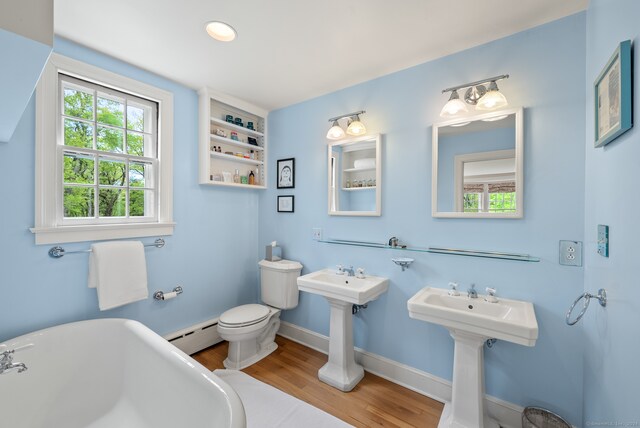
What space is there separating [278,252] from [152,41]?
2.11 metres

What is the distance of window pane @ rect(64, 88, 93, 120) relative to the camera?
75.8 inches

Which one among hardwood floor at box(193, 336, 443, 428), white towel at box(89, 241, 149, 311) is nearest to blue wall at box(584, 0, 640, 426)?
hardwood floor at box(193, 336, 443, 428)

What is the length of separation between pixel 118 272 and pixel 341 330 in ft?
5.71

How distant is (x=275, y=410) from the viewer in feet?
5.98

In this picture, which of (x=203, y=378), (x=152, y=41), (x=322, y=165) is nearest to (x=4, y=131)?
(x=152, y=41)

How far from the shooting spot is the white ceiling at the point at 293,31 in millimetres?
1510

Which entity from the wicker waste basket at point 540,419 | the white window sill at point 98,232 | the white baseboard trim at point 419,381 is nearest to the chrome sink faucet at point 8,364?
the white window sill at point 98,232

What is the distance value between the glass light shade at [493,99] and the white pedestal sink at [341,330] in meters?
1.44

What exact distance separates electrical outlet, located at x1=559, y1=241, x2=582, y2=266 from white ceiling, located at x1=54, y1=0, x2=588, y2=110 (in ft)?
4.46

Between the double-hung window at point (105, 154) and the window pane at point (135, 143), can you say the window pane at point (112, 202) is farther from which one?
the window pane at point (135, 143)

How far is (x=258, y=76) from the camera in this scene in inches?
90.6

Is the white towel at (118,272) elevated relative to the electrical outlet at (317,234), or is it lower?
lower

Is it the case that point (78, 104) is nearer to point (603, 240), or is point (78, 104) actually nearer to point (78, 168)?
point (78, 168)

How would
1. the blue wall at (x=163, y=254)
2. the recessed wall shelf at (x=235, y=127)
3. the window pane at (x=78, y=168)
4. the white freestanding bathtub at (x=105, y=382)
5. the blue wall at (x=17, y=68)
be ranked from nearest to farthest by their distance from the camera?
the blue wall at (x=17, y=68) → the white freestanding bathtub at (x=105, y=382) → the blue wall at (x=163, y=254) → the window pane at (x=78, y=168) → the recessed wall shelf at (x=235, y=127)
